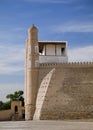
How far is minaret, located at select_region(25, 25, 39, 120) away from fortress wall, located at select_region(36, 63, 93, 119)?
2.65ft

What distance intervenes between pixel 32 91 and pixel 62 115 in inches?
188

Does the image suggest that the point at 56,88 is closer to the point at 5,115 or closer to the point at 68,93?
the point at 68,93

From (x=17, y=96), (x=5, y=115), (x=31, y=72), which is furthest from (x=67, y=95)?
(x=17, y=96)

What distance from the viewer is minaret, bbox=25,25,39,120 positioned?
42.5m

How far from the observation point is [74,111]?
131 ft

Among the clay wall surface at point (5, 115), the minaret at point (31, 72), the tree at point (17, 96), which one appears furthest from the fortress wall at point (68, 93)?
the tree at point (17, 96)

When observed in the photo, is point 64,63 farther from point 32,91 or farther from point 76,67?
point 32,91

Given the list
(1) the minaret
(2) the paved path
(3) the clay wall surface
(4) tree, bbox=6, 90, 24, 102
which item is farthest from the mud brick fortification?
(4) tree, bbox=6, 90, 24, 102

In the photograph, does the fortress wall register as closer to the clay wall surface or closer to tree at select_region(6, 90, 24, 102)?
the clay wall surface

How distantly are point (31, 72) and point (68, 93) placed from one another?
4884 mm

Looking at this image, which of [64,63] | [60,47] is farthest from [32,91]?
[60,47]

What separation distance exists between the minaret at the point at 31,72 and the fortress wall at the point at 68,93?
0.81m

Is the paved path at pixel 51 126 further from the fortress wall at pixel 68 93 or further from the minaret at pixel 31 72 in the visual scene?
the minaret at pixel 31 72

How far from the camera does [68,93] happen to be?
134 ft
